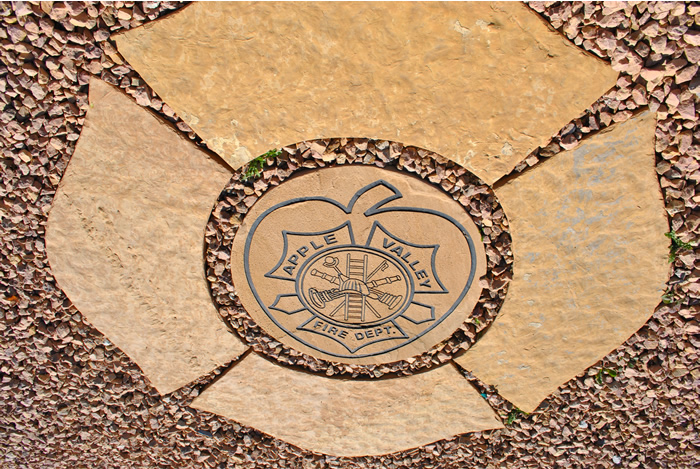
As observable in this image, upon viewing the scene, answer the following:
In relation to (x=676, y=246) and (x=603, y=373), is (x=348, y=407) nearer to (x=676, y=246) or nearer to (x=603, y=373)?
(x=603, y=373)

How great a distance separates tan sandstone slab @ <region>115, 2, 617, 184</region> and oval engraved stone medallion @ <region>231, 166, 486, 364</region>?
239 mm

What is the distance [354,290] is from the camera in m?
2.04

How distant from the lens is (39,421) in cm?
251

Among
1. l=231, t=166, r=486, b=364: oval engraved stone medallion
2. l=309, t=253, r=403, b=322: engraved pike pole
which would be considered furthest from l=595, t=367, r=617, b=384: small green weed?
l=309, t=253, r=403, b=322: engraved pike pole

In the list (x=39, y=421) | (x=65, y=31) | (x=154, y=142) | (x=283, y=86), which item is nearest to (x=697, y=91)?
(x=283, y=86)

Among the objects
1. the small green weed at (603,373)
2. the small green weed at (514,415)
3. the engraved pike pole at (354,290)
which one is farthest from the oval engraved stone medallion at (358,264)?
the small green weed at (603,373)

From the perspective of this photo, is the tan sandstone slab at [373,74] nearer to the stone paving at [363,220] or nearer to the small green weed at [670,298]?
the stone paving at [363,220]

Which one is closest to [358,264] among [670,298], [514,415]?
[514,415]

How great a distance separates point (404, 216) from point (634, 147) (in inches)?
40.4

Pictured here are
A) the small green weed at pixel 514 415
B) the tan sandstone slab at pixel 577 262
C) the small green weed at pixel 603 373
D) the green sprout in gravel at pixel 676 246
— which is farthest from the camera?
the small green weed at pixel 514 415

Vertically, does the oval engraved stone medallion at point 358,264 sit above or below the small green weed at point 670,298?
below

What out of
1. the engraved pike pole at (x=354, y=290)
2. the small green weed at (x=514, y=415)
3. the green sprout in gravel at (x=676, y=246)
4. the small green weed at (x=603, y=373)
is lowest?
the engraved pike pole at (x=354, y=290)

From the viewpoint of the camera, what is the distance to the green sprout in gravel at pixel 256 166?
1894 mm

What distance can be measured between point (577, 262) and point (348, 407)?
1416 mm
